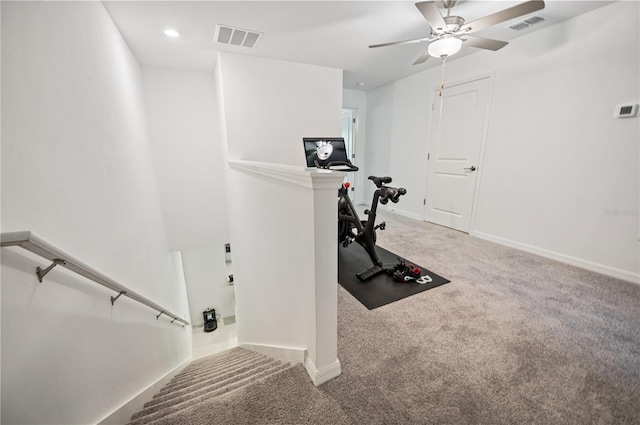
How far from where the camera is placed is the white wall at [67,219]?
2.57 ft

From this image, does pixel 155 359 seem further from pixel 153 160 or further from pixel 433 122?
pixel 433 122

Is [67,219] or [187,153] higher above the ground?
[187,153]

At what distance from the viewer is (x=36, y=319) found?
82 centimetres

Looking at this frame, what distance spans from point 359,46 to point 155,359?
362 cm

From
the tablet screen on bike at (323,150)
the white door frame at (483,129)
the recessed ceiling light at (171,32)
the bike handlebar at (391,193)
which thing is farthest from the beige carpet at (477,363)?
the recessed ceiling light at (171,32)

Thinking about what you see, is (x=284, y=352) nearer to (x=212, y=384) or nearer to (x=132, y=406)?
(x=212, y=384)

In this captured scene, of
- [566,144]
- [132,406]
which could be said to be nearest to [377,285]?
[132,406]

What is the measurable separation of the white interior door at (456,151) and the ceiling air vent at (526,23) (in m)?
0.61

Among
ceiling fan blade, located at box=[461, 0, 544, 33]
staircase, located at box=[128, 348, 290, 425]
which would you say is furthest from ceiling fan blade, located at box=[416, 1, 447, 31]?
staircase, located at box=[128, 348, 290, 425]

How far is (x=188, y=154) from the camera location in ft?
11.7

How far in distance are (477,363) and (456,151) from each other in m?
3.00

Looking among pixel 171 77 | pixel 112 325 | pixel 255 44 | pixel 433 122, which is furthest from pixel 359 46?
pixel 112 325

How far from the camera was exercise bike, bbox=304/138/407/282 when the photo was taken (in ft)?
7.90

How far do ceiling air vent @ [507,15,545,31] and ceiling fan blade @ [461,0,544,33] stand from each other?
1036 millimetres
